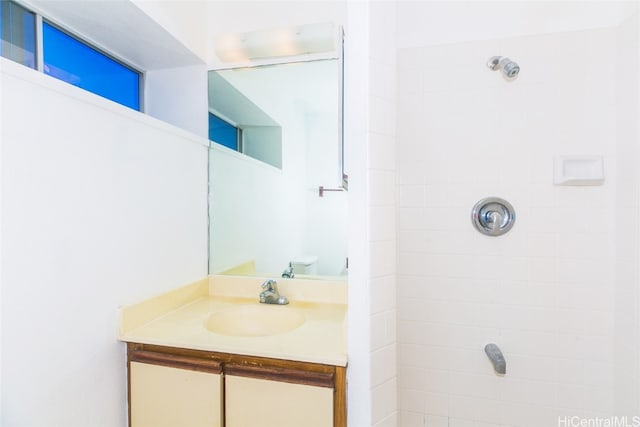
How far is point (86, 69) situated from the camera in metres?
1.40

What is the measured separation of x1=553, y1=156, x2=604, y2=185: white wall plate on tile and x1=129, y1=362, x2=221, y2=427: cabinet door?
1599mm

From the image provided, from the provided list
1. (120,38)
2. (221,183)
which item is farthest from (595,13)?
(120,38)

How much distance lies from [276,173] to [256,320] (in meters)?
0.78

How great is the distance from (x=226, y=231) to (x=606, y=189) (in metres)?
1.82

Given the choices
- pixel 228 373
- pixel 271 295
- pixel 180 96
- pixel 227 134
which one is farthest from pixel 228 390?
pixel 180 96

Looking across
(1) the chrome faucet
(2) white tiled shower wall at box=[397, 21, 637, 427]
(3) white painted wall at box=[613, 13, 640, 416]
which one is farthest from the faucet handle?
(3) white painted wall at box=[613, 13, 640, 416]

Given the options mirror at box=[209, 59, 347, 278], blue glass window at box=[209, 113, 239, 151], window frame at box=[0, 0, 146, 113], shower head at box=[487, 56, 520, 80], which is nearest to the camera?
window frame at box=[0, 0, 146, 113]

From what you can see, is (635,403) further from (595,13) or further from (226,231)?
(226,231)

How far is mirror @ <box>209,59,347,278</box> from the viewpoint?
163 cm

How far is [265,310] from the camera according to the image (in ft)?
4.79

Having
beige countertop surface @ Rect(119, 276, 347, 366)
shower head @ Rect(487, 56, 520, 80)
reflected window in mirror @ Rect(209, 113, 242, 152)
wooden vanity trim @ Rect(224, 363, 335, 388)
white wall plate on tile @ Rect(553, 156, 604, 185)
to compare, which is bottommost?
wooden vanity trim @ Rect(224, 363, 335, 388)

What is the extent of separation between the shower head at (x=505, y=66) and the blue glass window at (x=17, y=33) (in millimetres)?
1883

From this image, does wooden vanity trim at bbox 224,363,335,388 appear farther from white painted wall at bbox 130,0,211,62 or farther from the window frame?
white painted wall at bbox 130,0,211,62

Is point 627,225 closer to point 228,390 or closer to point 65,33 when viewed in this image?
point 228,390
